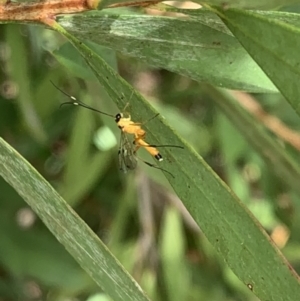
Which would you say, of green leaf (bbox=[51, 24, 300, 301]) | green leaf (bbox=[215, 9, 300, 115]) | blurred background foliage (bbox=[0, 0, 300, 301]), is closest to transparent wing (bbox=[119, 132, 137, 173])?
blurred background foliage (bbox=[0, 0, 300, 301])

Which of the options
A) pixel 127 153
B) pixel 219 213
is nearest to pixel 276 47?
pixel 219 213

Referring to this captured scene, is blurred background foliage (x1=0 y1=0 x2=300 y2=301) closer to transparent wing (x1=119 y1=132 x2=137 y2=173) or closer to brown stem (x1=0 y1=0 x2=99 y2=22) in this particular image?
transparent wing (x1=119 y1=132 x2=137 y2=173)

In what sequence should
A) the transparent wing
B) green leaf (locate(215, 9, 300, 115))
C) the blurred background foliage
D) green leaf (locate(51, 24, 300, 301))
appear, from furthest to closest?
the blurred background foliage, the transparent wing, green leaf (locate(51, 24, 300, 301)), green leaf (locate(215, 9, 300, 115))

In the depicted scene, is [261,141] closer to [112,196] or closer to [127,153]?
[127,153]

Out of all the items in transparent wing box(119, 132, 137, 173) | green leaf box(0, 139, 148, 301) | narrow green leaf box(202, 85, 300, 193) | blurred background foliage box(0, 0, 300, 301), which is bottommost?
blurred background foliage box(0, 0, 300, 301)

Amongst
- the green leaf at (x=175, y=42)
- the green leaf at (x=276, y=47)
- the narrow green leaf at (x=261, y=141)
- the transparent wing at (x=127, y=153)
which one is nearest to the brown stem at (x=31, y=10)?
the green leaf at (x=175, y=42)

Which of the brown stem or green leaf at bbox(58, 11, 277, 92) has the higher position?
the brown stem
